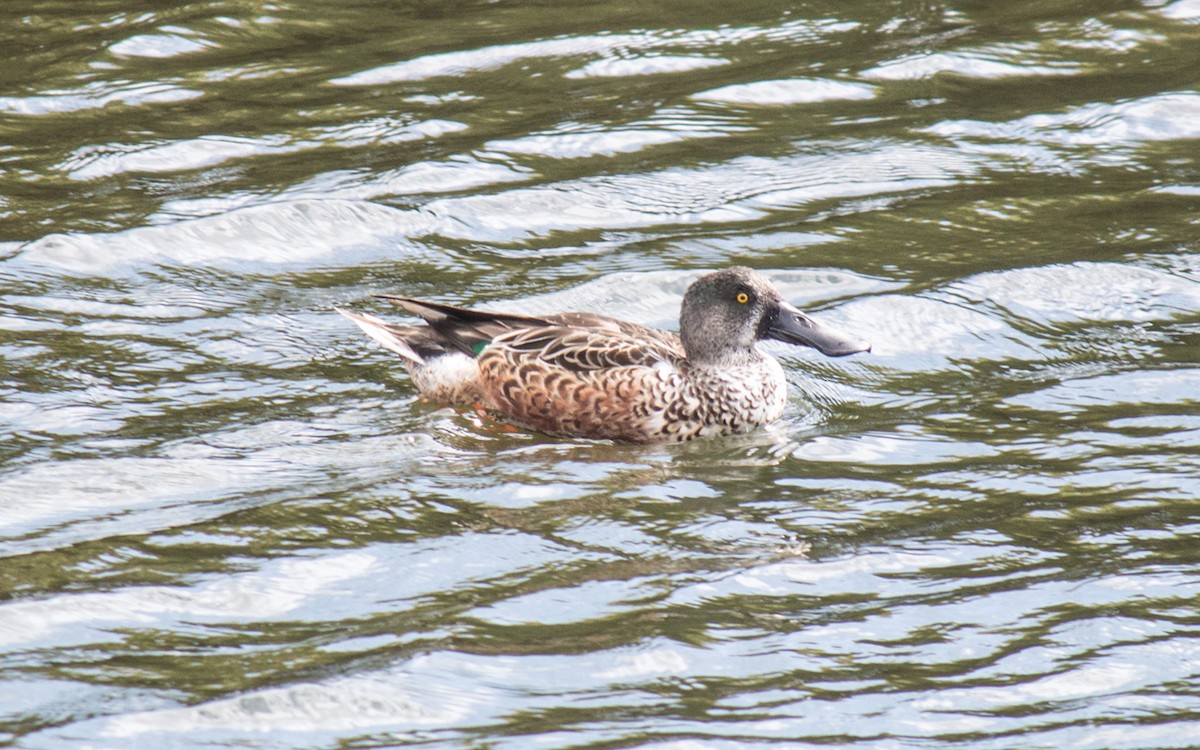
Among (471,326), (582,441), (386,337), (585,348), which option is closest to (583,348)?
(585,348)

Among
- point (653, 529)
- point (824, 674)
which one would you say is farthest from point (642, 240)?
point (824, 674)

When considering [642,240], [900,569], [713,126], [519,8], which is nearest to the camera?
[900,569]

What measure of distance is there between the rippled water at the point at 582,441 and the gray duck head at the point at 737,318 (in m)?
0.45

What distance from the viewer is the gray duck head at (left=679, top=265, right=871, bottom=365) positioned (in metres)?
8.55

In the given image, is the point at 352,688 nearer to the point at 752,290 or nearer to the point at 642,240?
the point at 752,290

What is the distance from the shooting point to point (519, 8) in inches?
528

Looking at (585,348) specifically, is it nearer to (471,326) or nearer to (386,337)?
(471,326)

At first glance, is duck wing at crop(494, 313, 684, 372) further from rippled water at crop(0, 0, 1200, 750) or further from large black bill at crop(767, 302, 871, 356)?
large black bill at crop(767, 302, 871, 356)

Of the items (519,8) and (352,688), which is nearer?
(352,688)

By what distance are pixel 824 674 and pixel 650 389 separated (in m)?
2.73

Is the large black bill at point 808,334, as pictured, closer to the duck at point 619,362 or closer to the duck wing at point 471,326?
the duck at point 619,362

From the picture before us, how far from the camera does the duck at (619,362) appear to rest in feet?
27.4

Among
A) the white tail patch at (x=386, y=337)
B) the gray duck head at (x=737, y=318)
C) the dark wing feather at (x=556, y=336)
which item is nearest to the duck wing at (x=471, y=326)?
the dark wing feather at (x=556, y=336)

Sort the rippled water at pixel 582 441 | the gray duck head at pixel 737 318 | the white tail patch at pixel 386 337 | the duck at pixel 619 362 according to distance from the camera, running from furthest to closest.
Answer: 1. the white tail patch at pixel 386 337
2. the gray duck head at pixel 737 318
3. the duck at pixel 619 362
4. the rippled water at pixel 582 441
